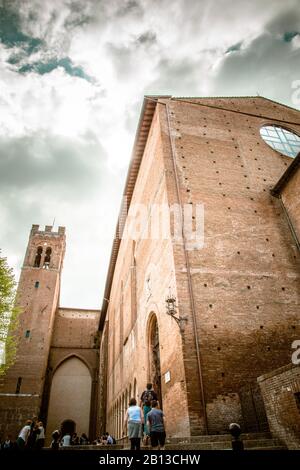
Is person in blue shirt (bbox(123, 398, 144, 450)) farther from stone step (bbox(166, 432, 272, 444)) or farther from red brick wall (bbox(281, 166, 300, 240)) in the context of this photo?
red brick wall (bbox(281, 166, 300, 240))

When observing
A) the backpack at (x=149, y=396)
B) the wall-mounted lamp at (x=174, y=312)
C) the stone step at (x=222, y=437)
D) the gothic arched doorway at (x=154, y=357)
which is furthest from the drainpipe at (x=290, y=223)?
the backpack at (x=149, y=396)

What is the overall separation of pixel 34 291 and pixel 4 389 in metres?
8.38

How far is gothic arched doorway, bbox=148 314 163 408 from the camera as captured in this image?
32.3ft

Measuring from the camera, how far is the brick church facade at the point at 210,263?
7.20 meters

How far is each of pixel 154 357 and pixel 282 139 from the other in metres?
11.8

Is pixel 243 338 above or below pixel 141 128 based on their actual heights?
below

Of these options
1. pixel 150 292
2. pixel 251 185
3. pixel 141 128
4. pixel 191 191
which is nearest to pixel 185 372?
pixel 150 292

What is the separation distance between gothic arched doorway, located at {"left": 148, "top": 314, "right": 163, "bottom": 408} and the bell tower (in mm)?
13143

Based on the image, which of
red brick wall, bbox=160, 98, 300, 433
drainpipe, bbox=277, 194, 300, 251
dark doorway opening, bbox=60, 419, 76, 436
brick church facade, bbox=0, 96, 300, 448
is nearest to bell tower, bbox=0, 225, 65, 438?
dark doorway opening, bbox=60, 419, 76, 436

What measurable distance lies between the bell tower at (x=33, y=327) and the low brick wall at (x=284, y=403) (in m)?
18.6

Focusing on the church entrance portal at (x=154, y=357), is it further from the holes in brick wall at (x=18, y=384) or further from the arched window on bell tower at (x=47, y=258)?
the arched window on bell tower at (x=47, y=258)

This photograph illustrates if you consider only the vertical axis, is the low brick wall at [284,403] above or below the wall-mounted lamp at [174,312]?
below

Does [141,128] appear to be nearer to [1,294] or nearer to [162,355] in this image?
[162,355]
